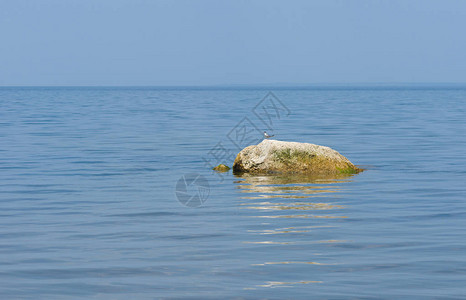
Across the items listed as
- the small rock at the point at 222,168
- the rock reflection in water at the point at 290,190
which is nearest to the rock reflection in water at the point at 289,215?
the rock reflection in water at the point at 290,190

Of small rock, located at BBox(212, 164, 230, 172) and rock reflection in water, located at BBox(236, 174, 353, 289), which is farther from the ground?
rock reflection in water, located at BBox(236, 174, 353, 289)

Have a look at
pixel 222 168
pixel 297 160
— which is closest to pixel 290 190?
pixel 297 160

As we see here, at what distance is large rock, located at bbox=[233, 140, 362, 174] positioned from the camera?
18156mm

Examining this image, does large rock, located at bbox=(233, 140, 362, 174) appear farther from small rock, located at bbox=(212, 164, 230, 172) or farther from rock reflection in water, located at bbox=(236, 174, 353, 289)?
small rock, located at bbox=(212, 164, 230, 172)

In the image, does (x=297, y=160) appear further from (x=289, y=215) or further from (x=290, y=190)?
(x=289, y=215)

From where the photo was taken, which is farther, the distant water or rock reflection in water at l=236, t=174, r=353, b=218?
rock reflection in water at l=236, t=174, r=353, b=218

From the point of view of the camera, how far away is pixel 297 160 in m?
18.2

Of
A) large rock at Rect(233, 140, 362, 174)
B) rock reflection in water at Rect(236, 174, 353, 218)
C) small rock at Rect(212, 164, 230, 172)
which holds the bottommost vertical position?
small rock at Rect(212, 164, 230, 172)

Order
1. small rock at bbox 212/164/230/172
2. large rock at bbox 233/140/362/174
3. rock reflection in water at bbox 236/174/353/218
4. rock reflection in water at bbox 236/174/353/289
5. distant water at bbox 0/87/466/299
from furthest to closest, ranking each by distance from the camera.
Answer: small rock at bbox 212/164/230/172, large rock at bbox 233/140/362/174, rock reflection in water at bbox 236/174/353/218, rock reflection in water at bbox 236/174/353/289, distant water at bbox 0/87/466/299

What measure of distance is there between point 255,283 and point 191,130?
92.7 feet

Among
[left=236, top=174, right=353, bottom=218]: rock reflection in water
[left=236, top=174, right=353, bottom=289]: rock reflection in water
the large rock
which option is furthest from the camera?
the large rock

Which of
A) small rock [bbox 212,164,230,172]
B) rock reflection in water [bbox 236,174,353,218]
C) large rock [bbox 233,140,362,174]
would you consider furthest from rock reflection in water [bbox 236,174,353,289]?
small rock [bbox 212,164,230,172]

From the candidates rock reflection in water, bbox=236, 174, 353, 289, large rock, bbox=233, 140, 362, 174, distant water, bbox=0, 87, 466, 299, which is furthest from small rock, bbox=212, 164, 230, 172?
rock reflection in water, bbox=236, 174, 353, 289

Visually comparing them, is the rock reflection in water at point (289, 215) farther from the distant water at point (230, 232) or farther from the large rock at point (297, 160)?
the large rock at point (297, 160)
